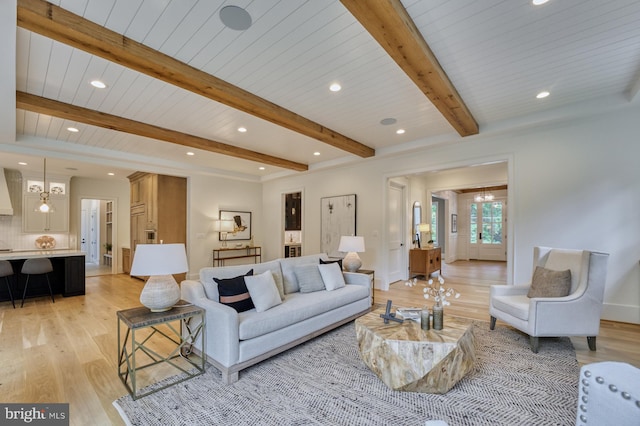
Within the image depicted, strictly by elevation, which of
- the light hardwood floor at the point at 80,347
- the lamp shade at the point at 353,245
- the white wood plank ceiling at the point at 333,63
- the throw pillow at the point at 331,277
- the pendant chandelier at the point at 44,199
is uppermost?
the white wood plank ceiling at the point at 333,63

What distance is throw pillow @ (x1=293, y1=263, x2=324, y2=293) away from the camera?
355 centimetres

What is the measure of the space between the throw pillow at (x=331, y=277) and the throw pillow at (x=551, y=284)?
2198 mm

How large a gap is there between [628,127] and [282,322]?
4722 millimetres

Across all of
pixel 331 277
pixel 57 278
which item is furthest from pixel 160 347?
pixel 57 278

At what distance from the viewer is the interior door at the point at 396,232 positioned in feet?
19.6

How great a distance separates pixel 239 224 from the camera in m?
7.69

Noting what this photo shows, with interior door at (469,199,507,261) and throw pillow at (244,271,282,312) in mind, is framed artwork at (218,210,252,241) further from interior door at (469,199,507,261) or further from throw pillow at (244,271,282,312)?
interior door at (469,199,507,261)

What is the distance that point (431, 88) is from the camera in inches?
113

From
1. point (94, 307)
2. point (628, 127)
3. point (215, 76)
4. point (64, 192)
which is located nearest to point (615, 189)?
point (628, 127)

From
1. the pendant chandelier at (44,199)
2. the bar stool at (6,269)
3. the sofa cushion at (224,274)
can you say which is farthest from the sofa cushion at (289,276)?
the pendant chandelier at (44,199)

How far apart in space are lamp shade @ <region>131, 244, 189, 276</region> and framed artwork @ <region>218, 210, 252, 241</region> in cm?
516

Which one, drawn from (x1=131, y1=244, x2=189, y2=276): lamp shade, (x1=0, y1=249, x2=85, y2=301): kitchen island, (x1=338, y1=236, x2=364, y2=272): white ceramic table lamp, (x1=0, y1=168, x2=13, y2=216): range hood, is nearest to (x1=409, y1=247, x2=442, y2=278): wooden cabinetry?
(x1=338, y1=236, x2=364, y2=272): white ceramic table lamp

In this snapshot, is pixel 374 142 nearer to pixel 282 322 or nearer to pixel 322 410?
pixel 282 322

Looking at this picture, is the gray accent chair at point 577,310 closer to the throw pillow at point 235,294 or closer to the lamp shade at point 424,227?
the throw pillow at point 235,294
